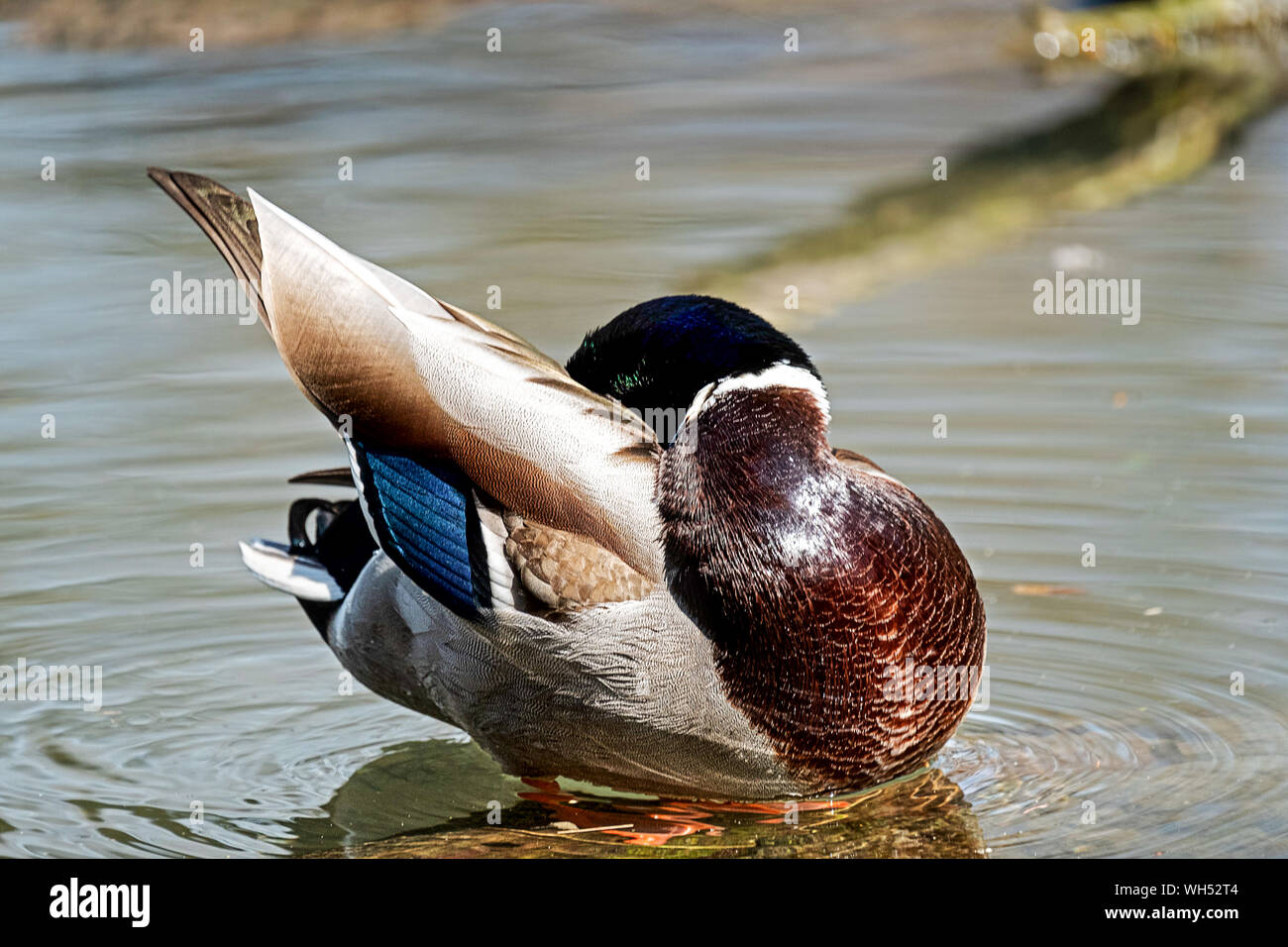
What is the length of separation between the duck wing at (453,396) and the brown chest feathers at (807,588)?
0.12m

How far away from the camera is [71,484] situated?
245 inches

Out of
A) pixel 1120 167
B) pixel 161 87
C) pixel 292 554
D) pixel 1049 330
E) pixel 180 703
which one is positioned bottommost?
pixel 180 703

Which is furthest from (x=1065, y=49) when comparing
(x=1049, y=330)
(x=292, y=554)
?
(x=292, y=554)

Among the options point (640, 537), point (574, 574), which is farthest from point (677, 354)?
point (574, 574)

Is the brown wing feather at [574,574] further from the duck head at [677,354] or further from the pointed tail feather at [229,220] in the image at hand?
the pointed tail feather at [229,220]

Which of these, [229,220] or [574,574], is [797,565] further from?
[229,220]

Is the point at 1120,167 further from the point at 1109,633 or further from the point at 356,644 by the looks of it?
the point at 356,644

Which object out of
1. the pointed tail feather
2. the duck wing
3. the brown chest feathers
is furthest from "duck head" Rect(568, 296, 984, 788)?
the pointed tail feather

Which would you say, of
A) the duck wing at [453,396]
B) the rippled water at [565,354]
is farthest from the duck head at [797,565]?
the rippled water at [565,354]

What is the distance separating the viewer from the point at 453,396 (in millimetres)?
4055

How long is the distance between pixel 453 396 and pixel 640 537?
48 cm

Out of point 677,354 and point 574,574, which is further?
point 677,354

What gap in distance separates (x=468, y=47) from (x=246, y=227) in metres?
8.77

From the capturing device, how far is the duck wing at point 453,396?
4.02 meters
